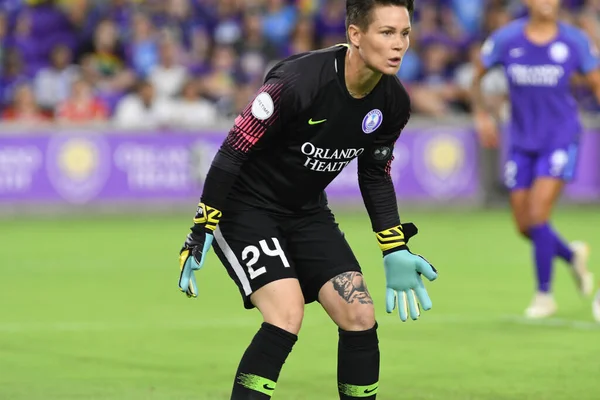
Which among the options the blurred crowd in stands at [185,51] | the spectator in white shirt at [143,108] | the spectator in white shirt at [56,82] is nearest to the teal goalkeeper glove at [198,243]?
the blurred crowd in stands at [185,51]

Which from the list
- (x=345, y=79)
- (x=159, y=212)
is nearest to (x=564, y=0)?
(x=159, y=212)

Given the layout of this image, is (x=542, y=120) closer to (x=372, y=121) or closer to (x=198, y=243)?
(x=372, y=121)

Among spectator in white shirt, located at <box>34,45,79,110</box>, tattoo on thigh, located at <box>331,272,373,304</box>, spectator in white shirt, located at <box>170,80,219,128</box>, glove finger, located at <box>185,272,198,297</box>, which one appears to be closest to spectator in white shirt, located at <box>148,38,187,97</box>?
spectator in white shirt, located at <box>170,80,219,128</box>

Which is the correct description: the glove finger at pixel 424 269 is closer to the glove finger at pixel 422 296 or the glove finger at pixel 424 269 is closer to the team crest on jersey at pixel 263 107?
the glove finger at pixel 422 296

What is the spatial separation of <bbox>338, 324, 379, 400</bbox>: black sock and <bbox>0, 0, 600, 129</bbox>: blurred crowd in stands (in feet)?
42.0

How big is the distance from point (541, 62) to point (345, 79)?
4973mm

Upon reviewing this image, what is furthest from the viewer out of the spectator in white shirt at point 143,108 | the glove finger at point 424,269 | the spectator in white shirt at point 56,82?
the spectator in white shirt at point 56,82

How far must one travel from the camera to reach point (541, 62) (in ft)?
34.3

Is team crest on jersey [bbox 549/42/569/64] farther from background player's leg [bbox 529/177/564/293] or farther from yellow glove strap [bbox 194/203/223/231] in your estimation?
yellow glove strap [bbox 194/203/223/231]

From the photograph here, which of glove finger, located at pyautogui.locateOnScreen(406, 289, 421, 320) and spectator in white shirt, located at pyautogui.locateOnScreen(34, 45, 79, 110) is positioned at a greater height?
spectator in white shirt, located at pyautogui.locateOnScreen(34, 45, 79, 110)

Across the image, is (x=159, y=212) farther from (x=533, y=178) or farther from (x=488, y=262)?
(x=533, y=178)

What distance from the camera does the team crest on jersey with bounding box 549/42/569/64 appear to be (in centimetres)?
1043

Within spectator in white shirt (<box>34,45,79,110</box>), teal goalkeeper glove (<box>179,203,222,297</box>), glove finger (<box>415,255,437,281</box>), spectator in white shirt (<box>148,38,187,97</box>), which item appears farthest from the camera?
spectator in white shirt (<box>34,45,79,110</box>)

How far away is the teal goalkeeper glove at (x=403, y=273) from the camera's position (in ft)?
19.9
